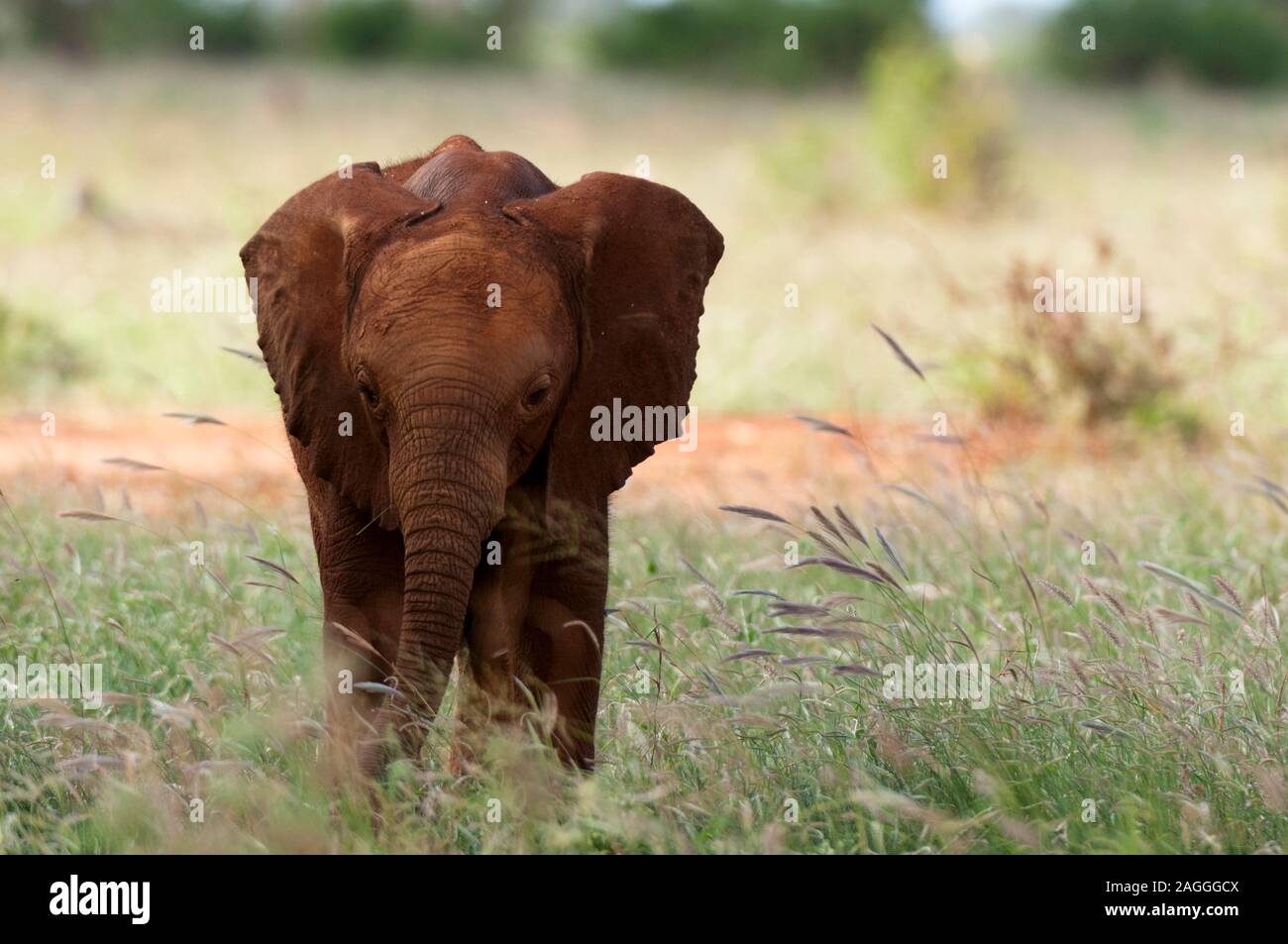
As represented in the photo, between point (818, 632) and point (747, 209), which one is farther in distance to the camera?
point (747, 209)

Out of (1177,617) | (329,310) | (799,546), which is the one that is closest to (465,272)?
(329,310)

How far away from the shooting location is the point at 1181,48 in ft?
149

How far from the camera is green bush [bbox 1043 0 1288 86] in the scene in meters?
44.9

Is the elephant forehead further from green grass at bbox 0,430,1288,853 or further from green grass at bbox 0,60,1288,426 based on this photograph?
green grass at bbox 0,60,1288,426

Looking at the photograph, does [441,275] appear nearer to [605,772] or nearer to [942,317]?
[605,772]

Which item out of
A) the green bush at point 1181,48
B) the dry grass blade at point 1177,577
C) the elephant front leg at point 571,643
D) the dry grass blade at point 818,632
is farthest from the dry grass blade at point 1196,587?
the green bush at point 1181,48

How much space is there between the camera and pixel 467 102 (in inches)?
1260

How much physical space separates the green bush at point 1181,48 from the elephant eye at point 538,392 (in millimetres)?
41725

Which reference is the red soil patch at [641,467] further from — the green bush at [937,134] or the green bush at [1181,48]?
the green bush at [1181,48]

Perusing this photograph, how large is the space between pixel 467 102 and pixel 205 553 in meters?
25.6

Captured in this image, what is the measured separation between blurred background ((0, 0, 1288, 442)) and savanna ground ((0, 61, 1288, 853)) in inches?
3.2

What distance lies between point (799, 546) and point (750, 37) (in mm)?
38754

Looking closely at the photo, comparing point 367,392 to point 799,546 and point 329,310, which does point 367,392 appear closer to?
point 329,310

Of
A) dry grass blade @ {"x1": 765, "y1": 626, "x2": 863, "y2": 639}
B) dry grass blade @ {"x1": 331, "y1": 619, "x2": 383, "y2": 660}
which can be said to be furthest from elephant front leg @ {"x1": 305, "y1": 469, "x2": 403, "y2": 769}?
dry grass blade @ {"x1": 765, "y1": 626, "x2": 863, "y2": 639}
